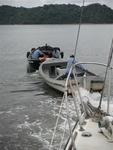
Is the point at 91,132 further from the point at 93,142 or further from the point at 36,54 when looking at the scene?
the point at 36,54

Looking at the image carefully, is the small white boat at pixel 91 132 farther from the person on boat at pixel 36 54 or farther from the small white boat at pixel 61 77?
the person on boat at pixel 36 54

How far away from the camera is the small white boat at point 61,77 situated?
17.7 meters

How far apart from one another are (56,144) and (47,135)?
1.09m

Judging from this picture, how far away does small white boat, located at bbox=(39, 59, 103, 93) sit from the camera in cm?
1773

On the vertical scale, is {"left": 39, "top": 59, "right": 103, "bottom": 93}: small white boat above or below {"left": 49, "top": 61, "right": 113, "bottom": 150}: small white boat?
below

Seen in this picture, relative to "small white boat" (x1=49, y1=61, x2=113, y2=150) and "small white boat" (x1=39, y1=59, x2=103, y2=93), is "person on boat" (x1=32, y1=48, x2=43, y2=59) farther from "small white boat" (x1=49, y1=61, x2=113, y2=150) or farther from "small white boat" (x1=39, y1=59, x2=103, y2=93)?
"small white boat" (x1=49, y1=61, x2=113, y2=150)

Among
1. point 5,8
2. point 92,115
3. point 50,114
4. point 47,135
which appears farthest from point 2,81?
point 5,8

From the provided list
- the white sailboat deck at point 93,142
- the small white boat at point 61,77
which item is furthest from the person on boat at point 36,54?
the white sailboat deck at point 93,142

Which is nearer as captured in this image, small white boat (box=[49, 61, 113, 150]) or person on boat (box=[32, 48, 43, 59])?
small white boat (box=[49, 61, 113, 150])

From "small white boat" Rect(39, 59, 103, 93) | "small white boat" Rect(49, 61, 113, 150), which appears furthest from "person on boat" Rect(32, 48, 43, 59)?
"small white boat" Rect(49, 61, 113, 150)

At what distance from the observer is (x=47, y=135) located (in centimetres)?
1312

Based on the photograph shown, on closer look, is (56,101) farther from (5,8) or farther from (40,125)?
(5,8)

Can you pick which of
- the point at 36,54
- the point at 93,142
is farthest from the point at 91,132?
the point at 36,54

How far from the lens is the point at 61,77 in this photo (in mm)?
19438
